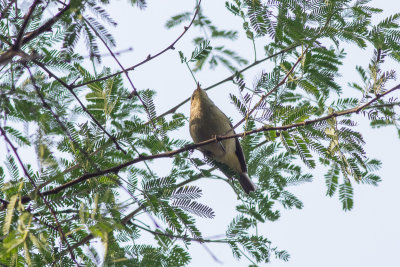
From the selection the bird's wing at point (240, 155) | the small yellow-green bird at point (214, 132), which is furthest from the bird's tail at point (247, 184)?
the bird's wing at point (240, 155)

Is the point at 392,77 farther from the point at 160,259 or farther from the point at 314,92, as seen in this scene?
the point at 160,259

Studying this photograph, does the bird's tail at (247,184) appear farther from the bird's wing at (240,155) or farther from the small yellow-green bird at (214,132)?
the bird's wing at (240,155)

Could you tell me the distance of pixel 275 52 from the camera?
421 centimetres

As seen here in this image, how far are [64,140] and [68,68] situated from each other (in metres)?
0.54

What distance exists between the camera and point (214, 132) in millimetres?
5023

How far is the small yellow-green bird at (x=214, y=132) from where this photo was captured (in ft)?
16.5

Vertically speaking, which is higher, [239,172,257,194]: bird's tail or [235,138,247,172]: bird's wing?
[235,138,247,172]: bird's wing

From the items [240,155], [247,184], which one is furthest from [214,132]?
[247,184]

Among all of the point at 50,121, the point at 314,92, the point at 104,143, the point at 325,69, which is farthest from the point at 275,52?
the point at 50,121

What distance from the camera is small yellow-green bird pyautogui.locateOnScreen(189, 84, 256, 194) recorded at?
5027mm

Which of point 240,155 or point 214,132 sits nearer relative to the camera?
point 214,132

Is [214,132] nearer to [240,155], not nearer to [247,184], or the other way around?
[240,155]

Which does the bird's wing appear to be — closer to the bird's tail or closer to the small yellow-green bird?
the small yellow-green bird

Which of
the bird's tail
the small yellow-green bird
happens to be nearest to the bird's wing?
the small yellow-green bird
